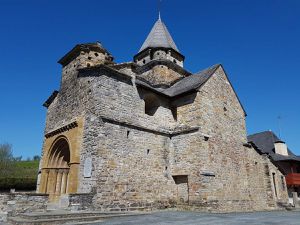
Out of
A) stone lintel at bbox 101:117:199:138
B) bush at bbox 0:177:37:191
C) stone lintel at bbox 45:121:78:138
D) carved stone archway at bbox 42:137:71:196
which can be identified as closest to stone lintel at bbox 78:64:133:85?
stone lintel at bbox 101:117:199:138

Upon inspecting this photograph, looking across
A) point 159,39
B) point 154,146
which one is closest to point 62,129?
point 154,146

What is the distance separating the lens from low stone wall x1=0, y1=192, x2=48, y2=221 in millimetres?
9305

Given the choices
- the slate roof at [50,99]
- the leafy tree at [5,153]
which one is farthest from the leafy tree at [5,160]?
the slate roof at [50,99]

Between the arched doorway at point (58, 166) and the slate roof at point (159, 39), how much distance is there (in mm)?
11537

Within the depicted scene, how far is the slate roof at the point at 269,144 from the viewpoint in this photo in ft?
86.6

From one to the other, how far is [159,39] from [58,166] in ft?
44.1

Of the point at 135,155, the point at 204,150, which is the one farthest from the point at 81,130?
the point at 204,150

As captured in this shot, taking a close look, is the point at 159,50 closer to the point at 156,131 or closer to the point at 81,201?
the point at 156,131

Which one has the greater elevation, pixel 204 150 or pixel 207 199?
pixel 204 150

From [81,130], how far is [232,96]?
32.1ft

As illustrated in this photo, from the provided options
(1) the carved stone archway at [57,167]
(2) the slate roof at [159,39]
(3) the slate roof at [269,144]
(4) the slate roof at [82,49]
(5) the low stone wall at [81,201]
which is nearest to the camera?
(5) the low stone wall at [81,201]

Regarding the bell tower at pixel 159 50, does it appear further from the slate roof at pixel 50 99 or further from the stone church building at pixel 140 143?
the slate roof at pixel 50 99

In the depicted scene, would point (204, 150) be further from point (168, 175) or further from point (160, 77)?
point (160, 77)

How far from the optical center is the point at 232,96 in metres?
16.4
